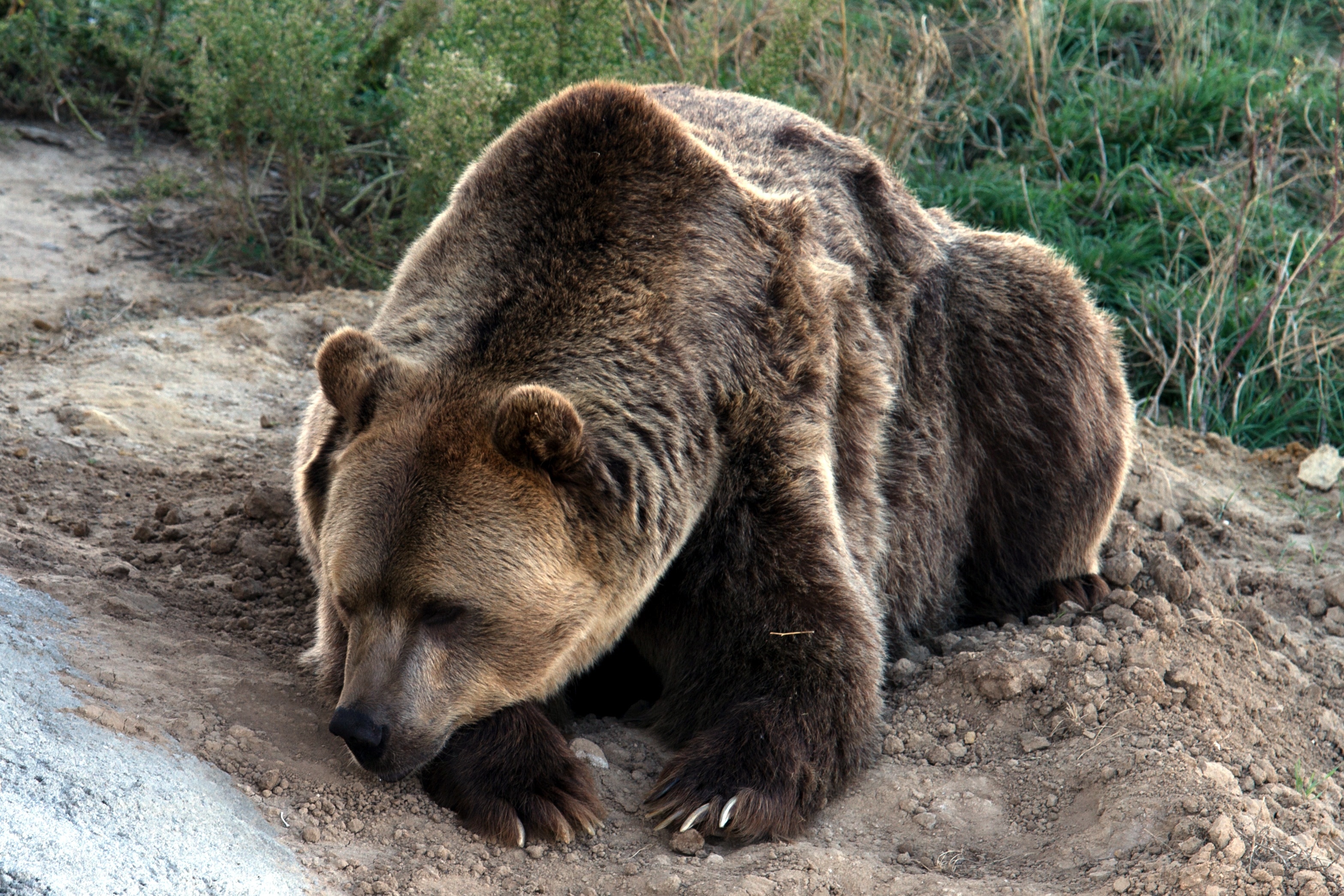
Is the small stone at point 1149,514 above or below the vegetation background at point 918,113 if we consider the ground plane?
below

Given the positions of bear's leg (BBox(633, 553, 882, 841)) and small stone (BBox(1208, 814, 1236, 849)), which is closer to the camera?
small stone (BBox(1208, 814, 1236, 849))

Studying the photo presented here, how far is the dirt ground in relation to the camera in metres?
2.93

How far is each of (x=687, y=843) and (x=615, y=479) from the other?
93cm

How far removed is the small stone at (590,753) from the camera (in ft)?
11.2

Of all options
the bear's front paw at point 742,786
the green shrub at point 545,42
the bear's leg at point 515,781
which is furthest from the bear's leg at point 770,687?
the green shrub at point 545,42

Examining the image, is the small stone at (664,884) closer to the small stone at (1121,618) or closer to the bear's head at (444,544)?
the bear's head at (444,544)


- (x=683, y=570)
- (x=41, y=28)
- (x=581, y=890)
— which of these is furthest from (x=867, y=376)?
(x=41, y=28)

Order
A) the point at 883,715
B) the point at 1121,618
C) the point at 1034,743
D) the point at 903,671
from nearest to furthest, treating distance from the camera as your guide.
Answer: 1. the point at 1034,743
2. the point at 883,715
3. the point at 903,671
4. the point at 1121,618

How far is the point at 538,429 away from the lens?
288cm

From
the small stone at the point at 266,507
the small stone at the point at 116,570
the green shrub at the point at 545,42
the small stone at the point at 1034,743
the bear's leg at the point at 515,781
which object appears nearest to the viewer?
the bear's leg at the point at 515,781

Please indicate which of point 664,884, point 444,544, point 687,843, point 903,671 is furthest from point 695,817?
point 903,671

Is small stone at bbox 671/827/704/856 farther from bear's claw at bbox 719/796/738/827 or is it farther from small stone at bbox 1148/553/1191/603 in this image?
small stone at bbox 1148/553/1191/603

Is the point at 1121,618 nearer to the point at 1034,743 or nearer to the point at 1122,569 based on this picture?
the point at 1122,569

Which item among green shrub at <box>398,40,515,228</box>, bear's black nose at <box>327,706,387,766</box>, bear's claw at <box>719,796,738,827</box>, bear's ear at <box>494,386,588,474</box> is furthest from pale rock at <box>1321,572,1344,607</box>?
green shrub at <box>398,40,515,228</box>
